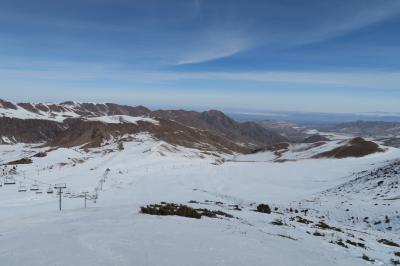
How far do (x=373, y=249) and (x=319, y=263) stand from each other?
5.63 meters

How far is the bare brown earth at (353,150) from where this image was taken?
12825cm

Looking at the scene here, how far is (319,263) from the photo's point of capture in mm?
11406

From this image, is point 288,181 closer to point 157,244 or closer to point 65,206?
point 65,206

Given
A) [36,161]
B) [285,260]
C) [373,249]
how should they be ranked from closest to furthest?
[285,260] → [373,249] → [36,161]

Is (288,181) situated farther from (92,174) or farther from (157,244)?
(157,244)

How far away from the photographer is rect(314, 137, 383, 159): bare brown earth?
421 feet

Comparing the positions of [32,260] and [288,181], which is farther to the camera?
[288,181]

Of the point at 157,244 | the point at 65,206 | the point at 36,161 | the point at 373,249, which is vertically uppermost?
the point at 157,244

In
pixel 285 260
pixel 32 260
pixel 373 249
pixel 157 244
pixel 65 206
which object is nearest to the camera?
pixel 32 260

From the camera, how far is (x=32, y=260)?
10.1m

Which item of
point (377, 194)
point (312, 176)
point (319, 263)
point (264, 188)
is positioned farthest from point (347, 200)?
point (312, 176)

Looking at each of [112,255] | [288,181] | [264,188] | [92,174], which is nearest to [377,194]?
[264,188]

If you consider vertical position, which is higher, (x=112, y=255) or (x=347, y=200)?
(x=112, y=255)

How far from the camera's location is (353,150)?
13138 centimetres
